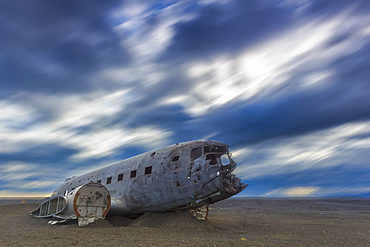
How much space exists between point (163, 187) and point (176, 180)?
1.24 m

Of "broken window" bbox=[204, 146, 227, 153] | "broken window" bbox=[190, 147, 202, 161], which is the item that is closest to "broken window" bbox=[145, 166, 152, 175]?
"broken window" bbox=[190, 147, 202, 161]

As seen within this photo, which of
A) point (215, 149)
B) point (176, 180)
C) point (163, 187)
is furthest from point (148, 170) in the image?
point (215, 149)

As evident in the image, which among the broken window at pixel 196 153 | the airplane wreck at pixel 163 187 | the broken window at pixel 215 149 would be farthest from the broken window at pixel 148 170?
the broken window at pixel 215 149

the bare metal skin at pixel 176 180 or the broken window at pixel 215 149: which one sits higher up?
the broken window at pixel 215 149

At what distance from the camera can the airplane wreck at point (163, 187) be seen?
51.0 ft

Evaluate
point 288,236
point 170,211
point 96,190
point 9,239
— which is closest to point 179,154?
point 170,211

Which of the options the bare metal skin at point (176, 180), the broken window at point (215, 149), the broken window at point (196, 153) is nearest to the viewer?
the bare metal skin at point (176, 180)

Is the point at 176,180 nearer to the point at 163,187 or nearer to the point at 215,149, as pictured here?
the point at 163,187

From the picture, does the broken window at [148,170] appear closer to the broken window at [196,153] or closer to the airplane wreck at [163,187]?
the airplane wreck at [163,187]

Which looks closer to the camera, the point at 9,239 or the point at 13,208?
the point at 9,239

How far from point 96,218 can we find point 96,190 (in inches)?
75.0

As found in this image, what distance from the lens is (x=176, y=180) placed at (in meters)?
16.3

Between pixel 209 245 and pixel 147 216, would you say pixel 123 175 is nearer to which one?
pixel 147 216

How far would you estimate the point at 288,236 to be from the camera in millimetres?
14578
